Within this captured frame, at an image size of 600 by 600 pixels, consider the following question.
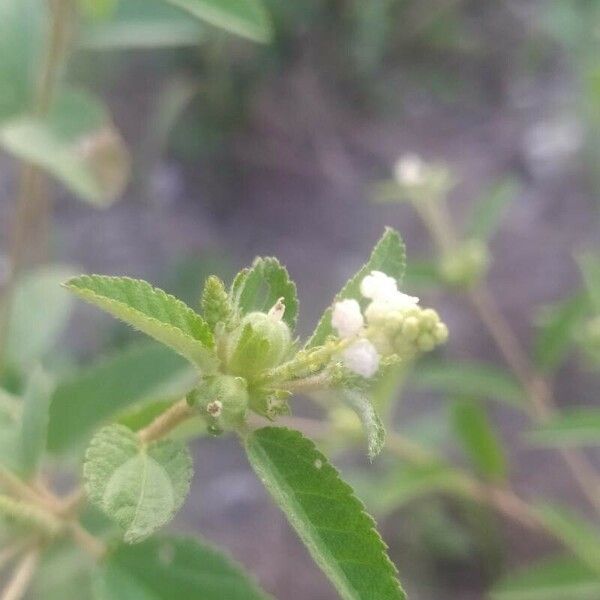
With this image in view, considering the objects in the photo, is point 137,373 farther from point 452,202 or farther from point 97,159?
point 452,202

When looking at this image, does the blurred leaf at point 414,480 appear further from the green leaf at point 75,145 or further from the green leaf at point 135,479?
the green leaf at point 135,479

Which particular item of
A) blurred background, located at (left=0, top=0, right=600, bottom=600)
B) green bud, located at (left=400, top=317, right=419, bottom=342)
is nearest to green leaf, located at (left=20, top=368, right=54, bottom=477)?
green bud, located at (left=400, top=317, right=419, bottom=342)

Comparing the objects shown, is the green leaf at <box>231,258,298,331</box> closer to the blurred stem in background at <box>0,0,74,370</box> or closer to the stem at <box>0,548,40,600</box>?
the stem at <box>0,548,40,600</box>

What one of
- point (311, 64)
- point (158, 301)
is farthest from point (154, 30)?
point (311, 64)

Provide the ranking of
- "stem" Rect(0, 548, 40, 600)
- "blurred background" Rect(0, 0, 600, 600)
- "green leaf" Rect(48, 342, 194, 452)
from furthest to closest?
"blurred background" Rect(0, 0, 600, 600)
"green leaf" Rect(48, 342, 194, 452)
"stem" Rect(0, 548, 40, 600)

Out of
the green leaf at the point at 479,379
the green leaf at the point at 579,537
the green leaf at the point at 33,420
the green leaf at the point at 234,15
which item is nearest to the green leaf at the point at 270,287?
the green leaf at the point at 33,420

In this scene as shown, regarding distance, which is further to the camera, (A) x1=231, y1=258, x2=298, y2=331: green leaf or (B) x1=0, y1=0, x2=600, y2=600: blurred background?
(B) x1=0, y1=0, x2=600, y2=600: blurred background
